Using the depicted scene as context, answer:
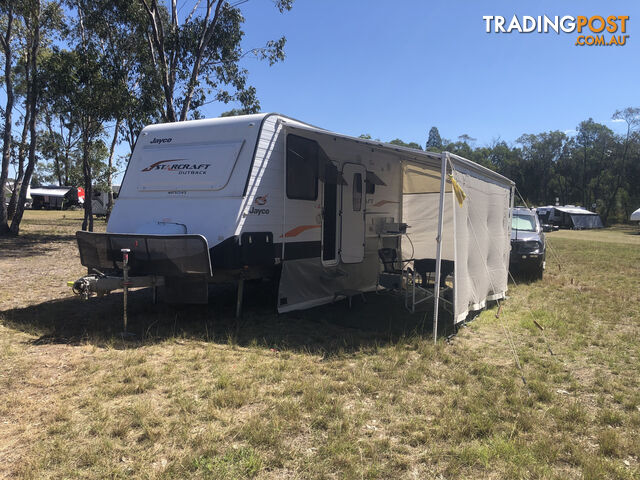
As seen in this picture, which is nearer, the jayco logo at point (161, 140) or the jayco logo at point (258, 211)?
the jayco logo at point (258, 211)

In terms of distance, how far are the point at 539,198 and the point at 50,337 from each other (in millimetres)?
68304

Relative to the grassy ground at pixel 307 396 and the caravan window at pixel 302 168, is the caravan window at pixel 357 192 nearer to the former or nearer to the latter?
the caravan window at pixel 302 168

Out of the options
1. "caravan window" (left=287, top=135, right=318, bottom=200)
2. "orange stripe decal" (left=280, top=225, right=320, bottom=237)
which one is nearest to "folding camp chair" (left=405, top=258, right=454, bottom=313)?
"orange stripe decal" (left=280, top=225, right=320, bottom=237)

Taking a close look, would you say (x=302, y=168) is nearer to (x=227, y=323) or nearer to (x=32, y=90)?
(x=227, y=323)

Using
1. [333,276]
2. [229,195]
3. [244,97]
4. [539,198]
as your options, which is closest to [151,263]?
[229,195]

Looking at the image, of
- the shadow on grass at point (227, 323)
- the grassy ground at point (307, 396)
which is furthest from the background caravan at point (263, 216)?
the grassy ground at point (307, 396)

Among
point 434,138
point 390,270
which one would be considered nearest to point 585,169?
point 434,138

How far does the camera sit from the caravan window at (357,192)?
24.5 ft

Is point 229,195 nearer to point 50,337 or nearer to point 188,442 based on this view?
point 50,337

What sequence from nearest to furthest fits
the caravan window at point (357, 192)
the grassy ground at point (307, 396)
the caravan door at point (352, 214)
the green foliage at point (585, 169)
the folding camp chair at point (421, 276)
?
the grassy ground at point (307, 396) → the folding camp chair at point (421, 276) → the caravan door at point (352, 214) → the caravan window at point (357, 192) → the green foliage at point (585, 169)

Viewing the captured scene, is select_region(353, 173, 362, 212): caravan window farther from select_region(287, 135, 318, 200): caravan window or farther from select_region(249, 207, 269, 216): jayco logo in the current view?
select_region(249, 207, 269, 216): jayco logo

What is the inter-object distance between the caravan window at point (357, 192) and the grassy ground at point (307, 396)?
6.37ft

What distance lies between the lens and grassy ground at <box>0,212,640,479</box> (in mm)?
2764

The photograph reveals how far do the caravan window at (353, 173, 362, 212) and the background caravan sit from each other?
0.02m
